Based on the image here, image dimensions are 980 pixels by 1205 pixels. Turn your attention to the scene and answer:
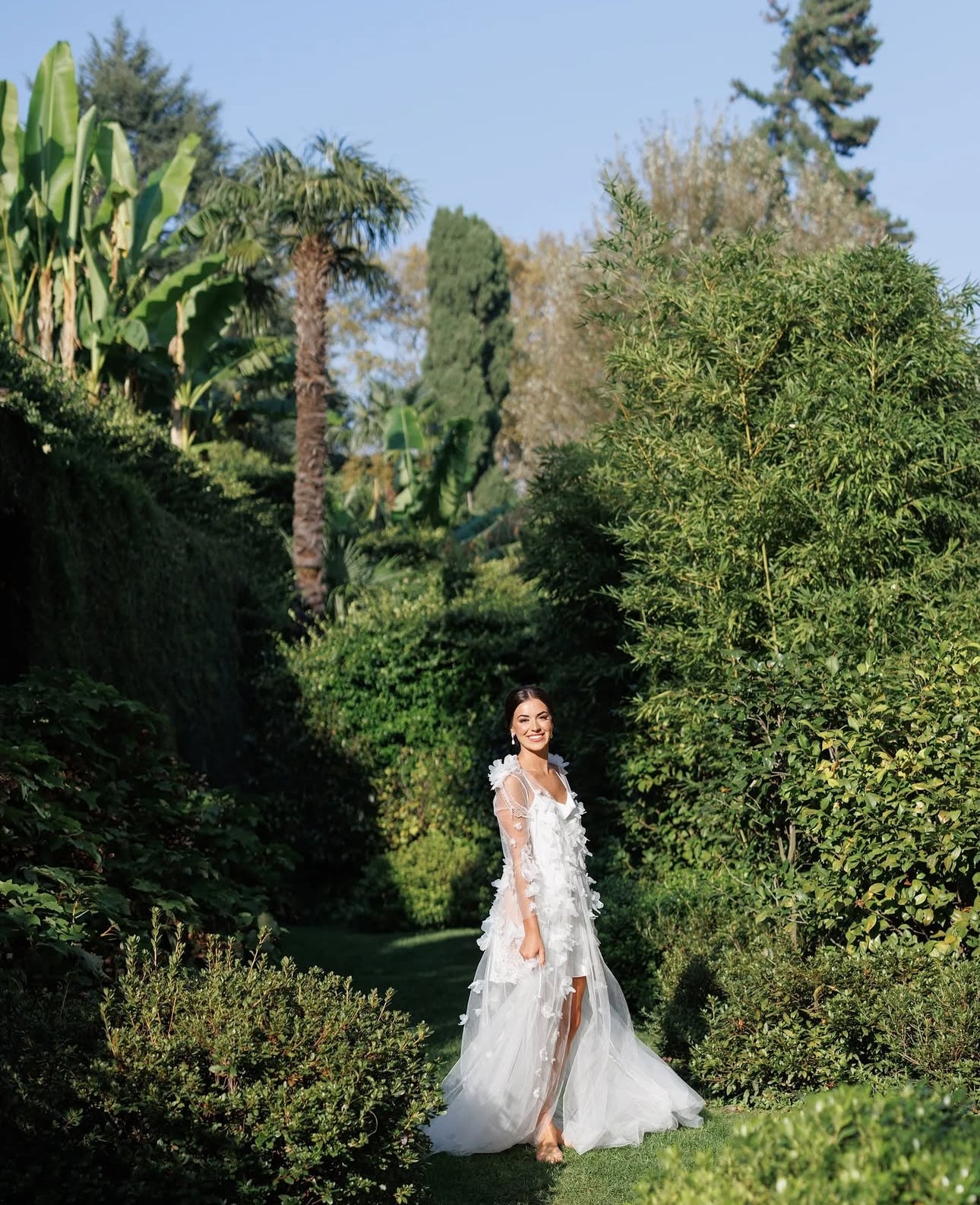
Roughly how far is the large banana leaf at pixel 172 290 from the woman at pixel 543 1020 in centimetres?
1444

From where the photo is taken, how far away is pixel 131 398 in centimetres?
2158

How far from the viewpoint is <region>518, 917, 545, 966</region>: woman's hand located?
19.5 feet

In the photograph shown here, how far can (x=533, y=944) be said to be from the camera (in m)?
5.95

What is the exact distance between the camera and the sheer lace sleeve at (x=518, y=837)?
6.02m

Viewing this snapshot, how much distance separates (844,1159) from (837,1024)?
3.98 metres

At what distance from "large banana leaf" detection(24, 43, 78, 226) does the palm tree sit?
7.12 ft

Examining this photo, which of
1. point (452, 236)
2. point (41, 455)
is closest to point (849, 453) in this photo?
point (41, 455)

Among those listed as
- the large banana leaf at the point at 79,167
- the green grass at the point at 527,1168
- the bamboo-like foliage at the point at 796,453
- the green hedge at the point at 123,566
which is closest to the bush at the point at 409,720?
the green hedge at the point at 123,566

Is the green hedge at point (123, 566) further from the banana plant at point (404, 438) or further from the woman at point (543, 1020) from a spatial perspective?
the banana plant at point (404, 438)

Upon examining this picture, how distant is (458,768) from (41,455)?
23.9 feet

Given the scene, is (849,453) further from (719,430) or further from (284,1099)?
(284,1099)

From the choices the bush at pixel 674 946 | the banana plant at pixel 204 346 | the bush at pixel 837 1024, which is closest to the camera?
the bush at pixel 837 1024

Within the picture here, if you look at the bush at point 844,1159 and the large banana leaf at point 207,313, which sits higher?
the large banana leaf at point 207,313

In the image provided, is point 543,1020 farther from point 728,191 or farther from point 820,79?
point 820,79
